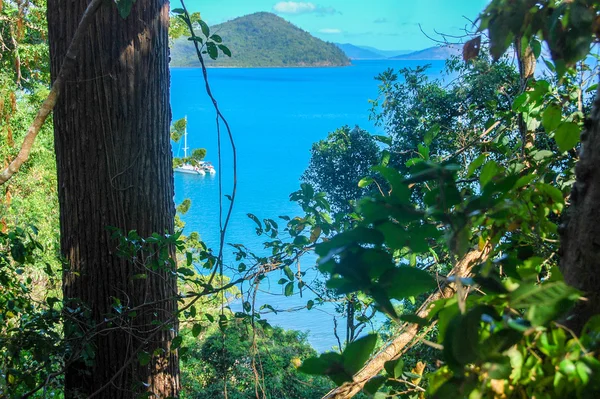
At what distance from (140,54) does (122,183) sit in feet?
1.35

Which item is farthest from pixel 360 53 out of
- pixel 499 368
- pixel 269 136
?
pixel 499 368

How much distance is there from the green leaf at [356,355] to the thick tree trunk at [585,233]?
17cm

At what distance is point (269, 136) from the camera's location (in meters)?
27.4

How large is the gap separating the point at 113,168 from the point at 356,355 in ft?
4.85

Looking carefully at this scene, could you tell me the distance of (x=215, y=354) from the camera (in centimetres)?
514

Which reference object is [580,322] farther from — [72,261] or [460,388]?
[72,261]

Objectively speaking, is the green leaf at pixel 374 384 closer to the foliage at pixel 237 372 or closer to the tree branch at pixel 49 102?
the tree branch at pixel 49 102

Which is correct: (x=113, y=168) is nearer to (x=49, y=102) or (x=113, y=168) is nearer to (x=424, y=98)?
(x=49, y=102)

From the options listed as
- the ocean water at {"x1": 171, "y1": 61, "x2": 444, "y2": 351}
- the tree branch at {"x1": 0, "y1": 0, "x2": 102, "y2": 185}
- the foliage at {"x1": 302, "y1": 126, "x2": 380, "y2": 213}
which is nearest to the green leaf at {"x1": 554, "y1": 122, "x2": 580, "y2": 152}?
the tree branch at {"x1": 0, "y1": 0, "x2": 102, "y2": 185}

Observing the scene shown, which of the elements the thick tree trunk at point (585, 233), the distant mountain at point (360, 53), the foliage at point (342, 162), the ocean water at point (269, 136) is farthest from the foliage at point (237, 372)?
the distant mountain at point (360, 53)

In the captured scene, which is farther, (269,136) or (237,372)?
(269,136)

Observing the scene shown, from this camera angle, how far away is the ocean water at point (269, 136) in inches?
606

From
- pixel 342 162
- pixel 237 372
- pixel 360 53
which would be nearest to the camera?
pixel 237 372

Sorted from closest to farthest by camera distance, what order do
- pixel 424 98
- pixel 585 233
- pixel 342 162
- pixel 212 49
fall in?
pixel 585 233 → pixel 212 49 → pixel 424 98 → pixel 342 162
